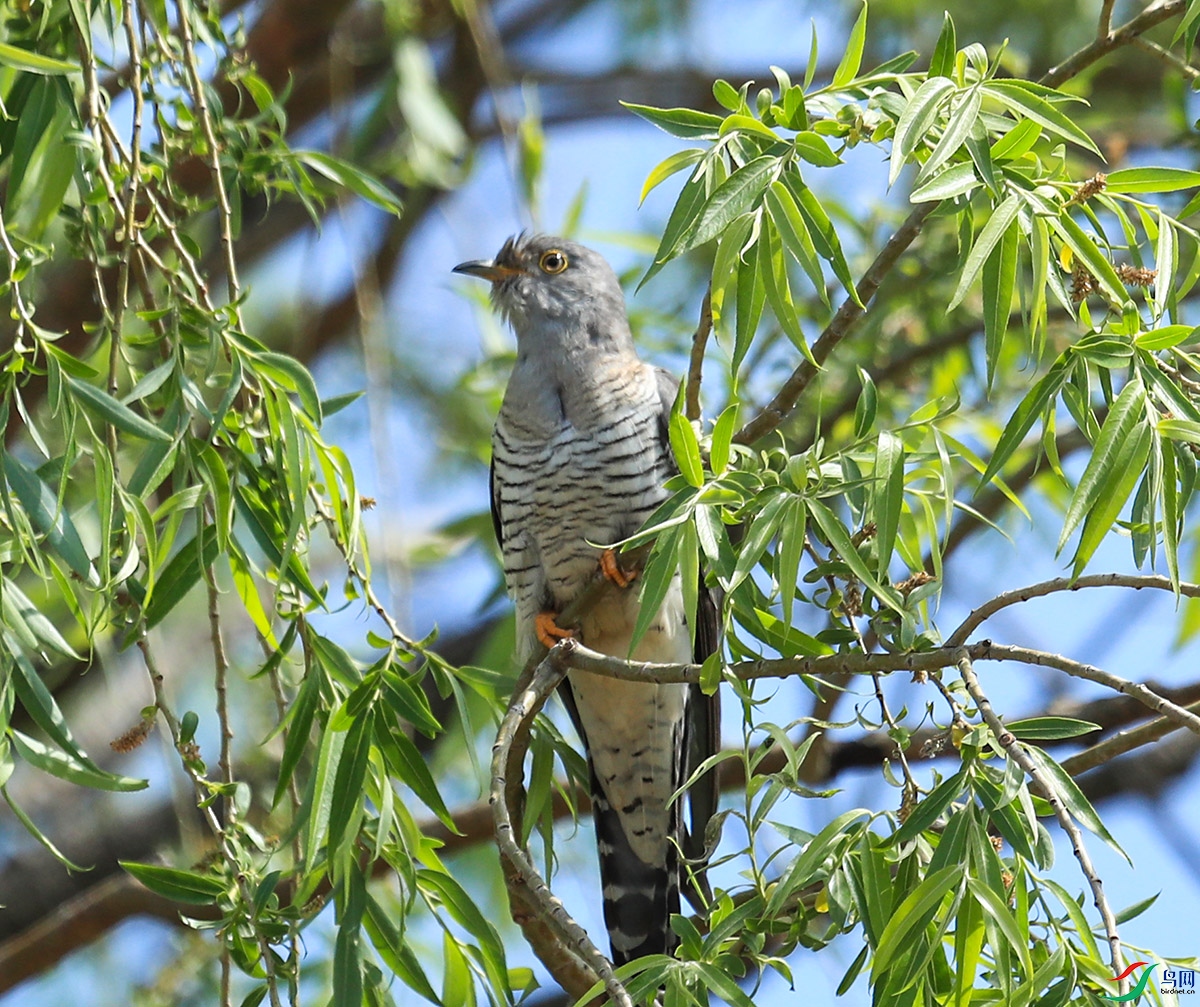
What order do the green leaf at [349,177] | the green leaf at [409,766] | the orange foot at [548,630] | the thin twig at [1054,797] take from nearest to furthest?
the thin twig at [1054,797] → the green leaf at [409,766] → the green leaf at [349,177] → the orange foot at [548,630]

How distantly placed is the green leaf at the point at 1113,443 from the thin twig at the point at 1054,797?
234 mm

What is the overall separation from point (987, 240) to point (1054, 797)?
2.15 feet

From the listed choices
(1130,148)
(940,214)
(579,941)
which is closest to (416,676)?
(579,941)

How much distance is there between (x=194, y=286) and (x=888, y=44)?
155 inches

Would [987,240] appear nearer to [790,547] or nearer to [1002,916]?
[790,547]

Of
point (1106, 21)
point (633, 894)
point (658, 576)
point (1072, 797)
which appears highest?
point (1106, 21)

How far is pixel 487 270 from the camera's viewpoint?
3.92m

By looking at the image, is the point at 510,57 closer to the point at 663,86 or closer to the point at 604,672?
the point at 663,86

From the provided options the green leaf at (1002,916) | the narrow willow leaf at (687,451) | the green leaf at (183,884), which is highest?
the narrow willow leaf at (687,451)

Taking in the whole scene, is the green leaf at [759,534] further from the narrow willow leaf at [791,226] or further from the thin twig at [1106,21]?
the thin twig at [1106,21]

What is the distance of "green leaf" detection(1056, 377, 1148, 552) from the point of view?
1.65 meters

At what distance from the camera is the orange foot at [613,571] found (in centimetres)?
281

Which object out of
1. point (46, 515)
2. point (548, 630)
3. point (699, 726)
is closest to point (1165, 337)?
point (46, 515)

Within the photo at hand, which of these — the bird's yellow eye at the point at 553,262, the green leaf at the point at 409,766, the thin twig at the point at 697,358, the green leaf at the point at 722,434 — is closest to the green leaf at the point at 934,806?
the green leaf at the point at 722,434
